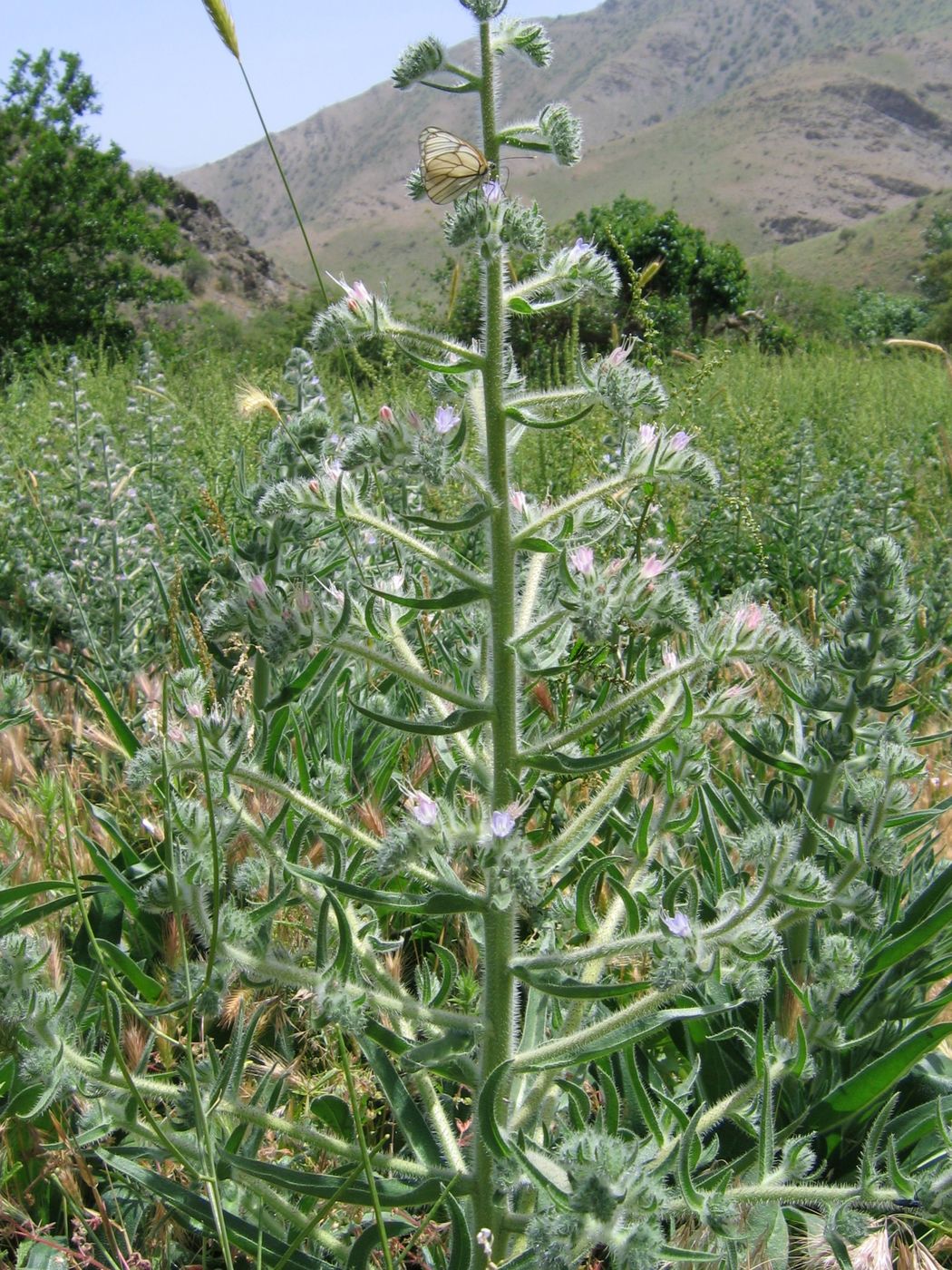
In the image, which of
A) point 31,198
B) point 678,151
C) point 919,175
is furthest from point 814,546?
point 919,175

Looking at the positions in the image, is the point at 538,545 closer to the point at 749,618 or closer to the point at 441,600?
the point at 441,600

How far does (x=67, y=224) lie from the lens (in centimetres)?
2539

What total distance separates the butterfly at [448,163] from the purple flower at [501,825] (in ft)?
3.14

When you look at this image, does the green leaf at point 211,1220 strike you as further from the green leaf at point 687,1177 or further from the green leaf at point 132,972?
the green leaf at point 687,1177

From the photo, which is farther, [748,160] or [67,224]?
[748,160]

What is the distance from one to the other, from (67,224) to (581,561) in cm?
2790

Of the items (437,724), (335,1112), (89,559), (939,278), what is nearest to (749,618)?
(437,724)

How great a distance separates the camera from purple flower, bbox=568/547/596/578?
1.77m

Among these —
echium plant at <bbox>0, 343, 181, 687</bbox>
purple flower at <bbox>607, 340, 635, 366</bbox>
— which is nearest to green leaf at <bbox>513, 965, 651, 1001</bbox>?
purple flower at <bbox>607, 340, 635, 366</bbox>

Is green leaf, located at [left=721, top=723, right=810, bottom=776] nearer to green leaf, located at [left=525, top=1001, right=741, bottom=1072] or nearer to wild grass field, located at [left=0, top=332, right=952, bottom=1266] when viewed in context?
wild grass field, located at [left=0, top=332, right=952, bottom=1266]

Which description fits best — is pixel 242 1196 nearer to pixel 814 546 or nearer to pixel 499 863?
pixel 499 863

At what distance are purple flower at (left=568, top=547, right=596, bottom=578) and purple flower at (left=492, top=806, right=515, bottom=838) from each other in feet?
1.64

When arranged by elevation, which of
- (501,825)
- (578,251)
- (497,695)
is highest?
(578,251)

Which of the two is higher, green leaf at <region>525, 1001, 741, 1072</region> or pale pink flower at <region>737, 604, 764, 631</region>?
pale pink flower at <region>737, 604, 764, 631</region>
